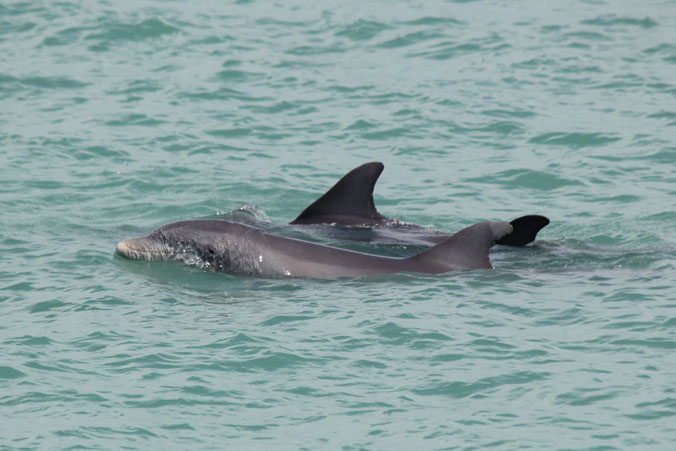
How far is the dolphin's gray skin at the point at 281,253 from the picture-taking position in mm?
10820

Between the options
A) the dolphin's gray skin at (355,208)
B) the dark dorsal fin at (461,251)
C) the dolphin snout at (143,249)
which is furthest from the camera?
the dolphin's gray skin at (355,208)

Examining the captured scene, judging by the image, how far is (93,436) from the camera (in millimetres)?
7496

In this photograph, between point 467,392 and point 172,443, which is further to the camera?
point 467,392

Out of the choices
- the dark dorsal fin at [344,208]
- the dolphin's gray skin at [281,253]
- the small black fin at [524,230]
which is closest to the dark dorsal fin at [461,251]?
the dolphin's gray skin at [281,253]

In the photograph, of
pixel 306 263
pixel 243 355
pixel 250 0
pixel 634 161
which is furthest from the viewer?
pixel 250 0

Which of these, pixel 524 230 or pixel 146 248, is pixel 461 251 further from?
pixel 146 248

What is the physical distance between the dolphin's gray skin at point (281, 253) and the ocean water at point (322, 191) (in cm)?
18

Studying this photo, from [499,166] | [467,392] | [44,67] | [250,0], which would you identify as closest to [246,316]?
[467,392]

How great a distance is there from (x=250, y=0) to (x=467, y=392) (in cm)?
1776

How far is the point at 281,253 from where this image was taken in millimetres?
11172

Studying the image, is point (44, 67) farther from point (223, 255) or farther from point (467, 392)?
point (467, 392)

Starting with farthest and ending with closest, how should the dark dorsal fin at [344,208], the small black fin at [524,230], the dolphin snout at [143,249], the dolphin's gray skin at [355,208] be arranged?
the dark dorsal fin at [344,208] < the dolphin's gray skin at [355,208] < the small black fin at [524,230] < the dolphin snout at [143,249]

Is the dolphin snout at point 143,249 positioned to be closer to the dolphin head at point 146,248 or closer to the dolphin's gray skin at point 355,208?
the dolphin head at point 146,248

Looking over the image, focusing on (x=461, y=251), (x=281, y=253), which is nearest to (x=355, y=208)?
(x=281, y=253)
